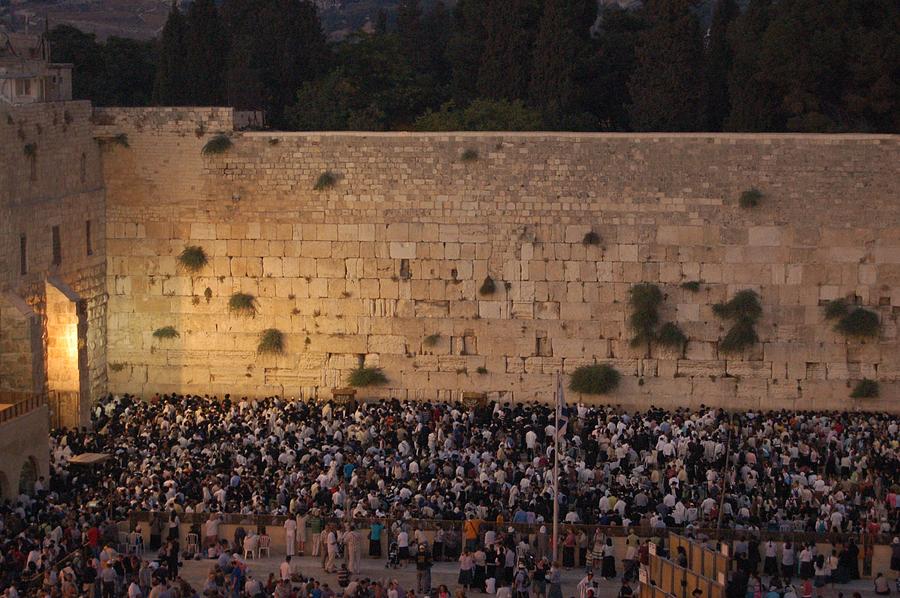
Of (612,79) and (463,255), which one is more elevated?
(612,79)

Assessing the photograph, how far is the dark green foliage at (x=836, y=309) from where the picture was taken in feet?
98.2

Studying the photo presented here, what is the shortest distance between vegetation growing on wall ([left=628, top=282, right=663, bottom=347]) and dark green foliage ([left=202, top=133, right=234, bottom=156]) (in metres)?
7.59

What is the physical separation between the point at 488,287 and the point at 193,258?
5276mm

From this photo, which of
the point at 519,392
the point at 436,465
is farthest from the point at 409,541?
the point at 519,392

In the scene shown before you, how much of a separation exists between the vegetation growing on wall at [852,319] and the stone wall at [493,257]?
0.73 ft

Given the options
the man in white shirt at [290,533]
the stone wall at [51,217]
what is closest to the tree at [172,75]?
the stone wall at [51,217]

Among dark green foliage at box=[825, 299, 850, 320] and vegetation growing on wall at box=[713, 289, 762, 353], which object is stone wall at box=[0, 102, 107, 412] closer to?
Answer: vegetation growing on wall at box=[713, 289, 762, 353]

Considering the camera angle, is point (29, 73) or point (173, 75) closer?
point (29, 73)

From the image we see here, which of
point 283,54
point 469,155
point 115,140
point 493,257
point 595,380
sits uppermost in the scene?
point 283,54

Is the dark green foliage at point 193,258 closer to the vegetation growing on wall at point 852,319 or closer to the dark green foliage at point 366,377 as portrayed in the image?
the dark green foliage at point 366,377

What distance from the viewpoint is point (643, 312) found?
30.2 m

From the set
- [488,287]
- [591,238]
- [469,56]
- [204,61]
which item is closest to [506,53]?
[469,56]

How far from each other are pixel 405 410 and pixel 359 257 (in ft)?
9.90

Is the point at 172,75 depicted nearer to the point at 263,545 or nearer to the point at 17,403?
the point at 17,403
